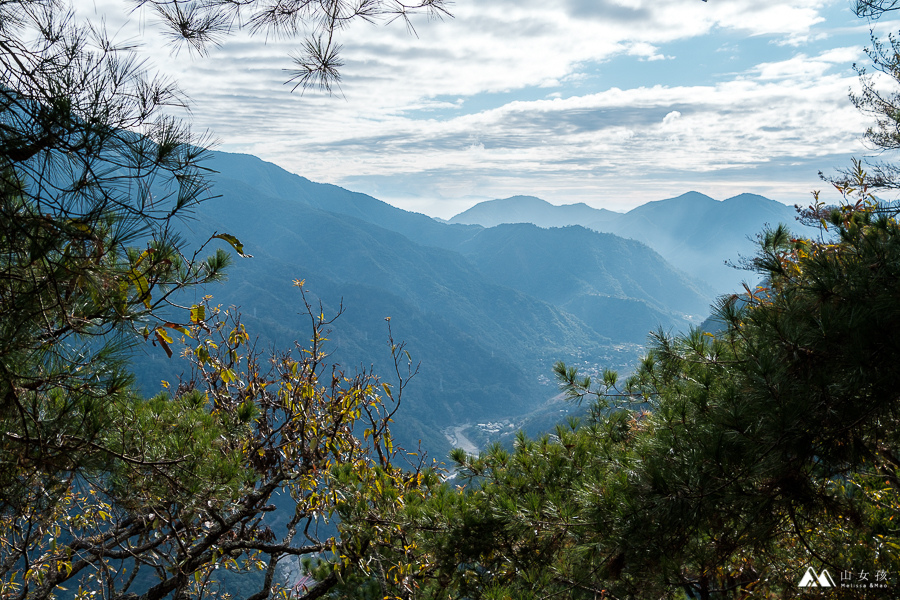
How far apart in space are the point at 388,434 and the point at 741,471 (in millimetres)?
2484

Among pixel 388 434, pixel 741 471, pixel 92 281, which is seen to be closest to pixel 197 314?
pixel 92 281

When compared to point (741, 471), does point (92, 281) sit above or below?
above

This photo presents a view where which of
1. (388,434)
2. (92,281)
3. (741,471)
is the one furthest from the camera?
(388,434)

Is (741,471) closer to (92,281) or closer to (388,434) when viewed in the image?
(388,434)

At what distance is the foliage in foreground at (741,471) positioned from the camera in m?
2.37

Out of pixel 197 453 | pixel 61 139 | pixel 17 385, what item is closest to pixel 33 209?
pixel 61 139

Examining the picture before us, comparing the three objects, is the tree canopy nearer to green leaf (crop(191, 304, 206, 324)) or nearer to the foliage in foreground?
green leaf (crop(191, 304, 206, 324))

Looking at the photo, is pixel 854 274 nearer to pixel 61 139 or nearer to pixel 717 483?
pixel 717 483

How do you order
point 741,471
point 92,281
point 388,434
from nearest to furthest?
point 92,281 → point 741,471 → point 388,434

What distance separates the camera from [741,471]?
2637 millimetres

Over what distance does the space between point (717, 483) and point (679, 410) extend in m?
0.41

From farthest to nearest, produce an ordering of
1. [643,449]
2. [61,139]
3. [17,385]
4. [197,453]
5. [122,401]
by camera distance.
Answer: [643,449] → [197,453] → [122,401] → [17,385] → [61,139]

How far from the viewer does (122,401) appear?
2.20 meters

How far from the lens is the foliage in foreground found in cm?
237
